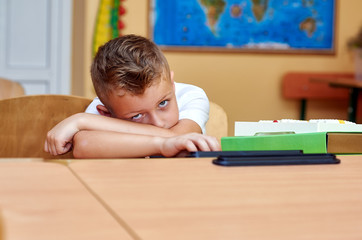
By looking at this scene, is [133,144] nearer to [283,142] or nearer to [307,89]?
[283,142]

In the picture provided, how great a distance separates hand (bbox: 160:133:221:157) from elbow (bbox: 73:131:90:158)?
0.21m

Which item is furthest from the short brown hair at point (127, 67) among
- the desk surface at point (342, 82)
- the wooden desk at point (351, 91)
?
the wooden desk at point (351, 91)

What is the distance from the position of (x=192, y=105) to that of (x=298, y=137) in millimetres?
613

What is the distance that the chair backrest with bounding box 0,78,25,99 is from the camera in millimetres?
2465

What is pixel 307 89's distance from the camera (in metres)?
4.95

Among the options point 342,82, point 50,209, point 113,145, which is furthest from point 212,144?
point 342,82

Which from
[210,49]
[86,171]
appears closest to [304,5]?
[210,49]

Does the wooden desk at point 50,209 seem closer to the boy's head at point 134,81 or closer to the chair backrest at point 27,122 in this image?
the boy's head at point 134,81

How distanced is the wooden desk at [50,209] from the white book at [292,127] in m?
0.48

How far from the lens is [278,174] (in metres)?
0.84

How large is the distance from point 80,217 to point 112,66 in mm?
898

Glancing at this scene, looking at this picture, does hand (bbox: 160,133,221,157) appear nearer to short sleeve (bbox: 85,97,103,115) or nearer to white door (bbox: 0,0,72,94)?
short sleeve (bbox: 85,97,103,115)

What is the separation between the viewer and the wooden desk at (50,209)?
0.52 metres

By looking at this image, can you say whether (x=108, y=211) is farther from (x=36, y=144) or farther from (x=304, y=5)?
(x=304, y=5)
